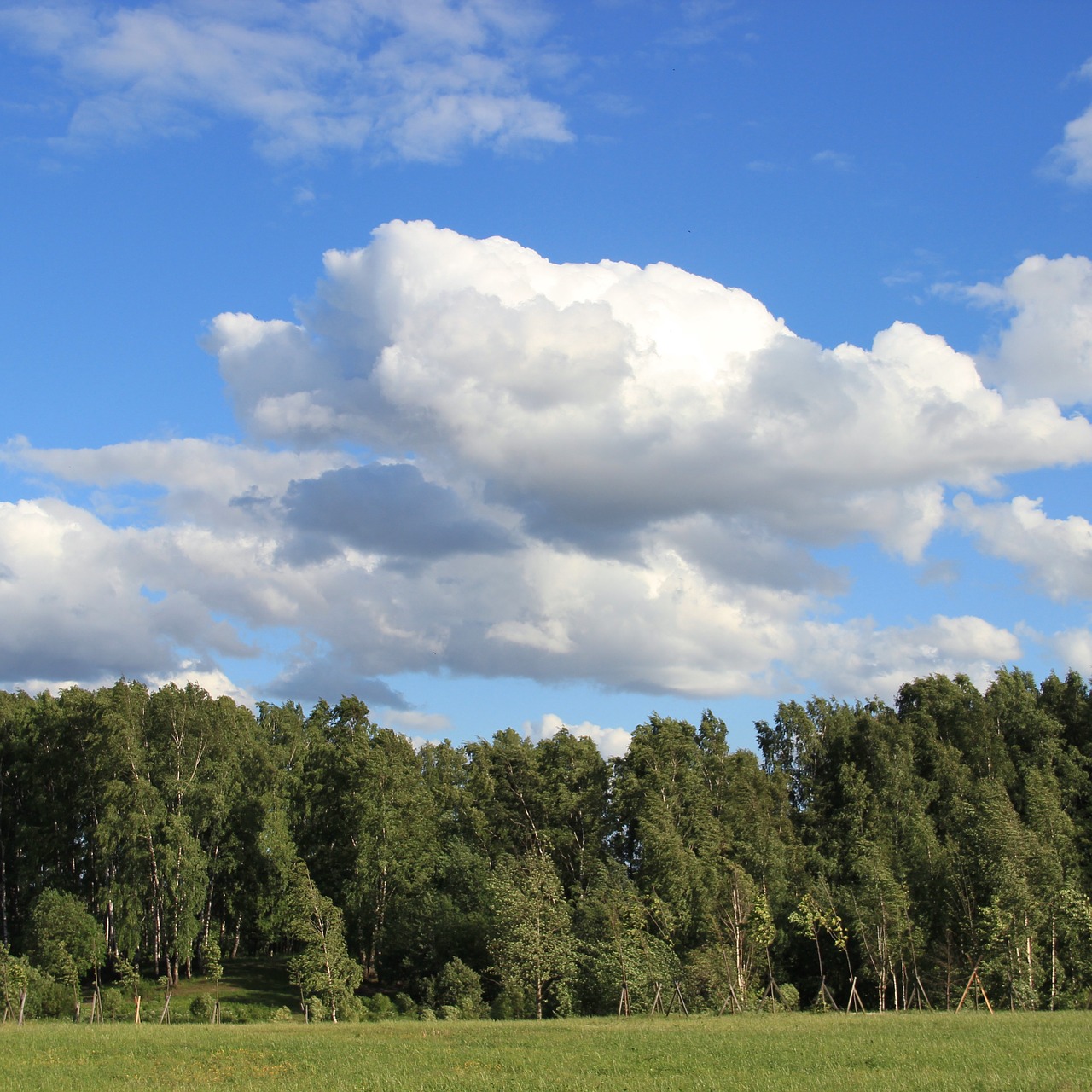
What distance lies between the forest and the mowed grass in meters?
15.2

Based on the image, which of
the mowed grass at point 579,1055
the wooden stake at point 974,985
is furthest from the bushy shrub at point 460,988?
the wooden stake at point 974,985

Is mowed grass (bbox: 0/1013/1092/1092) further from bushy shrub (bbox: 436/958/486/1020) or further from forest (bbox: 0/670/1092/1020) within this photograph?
bushy shrub (bbox: 436/958/486/1020)

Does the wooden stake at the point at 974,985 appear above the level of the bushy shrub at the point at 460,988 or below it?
above

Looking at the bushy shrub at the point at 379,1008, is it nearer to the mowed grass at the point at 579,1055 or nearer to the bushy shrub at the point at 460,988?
the bushy shrub at the point at 460,988

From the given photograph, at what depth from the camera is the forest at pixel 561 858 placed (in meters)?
68.8

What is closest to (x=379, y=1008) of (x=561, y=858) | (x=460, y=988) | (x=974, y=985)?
(x=460, y=988)

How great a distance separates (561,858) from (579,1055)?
161 ft

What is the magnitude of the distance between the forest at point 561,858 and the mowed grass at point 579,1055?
15203 millimetres

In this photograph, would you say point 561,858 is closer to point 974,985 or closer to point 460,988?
point 460,988

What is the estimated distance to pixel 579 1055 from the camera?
131 ft

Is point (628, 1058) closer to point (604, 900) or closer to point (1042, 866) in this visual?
point (604, 900)

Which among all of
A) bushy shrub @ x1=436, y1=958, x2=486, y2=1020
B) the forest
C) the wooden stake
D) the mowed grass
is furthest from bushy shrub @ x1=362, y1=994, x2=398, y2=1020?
the wooden stake

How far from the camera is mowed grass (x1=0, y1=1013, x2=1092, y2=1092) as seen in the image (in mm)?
33281

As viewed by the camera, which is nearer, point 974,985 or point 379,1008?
point 974,985
